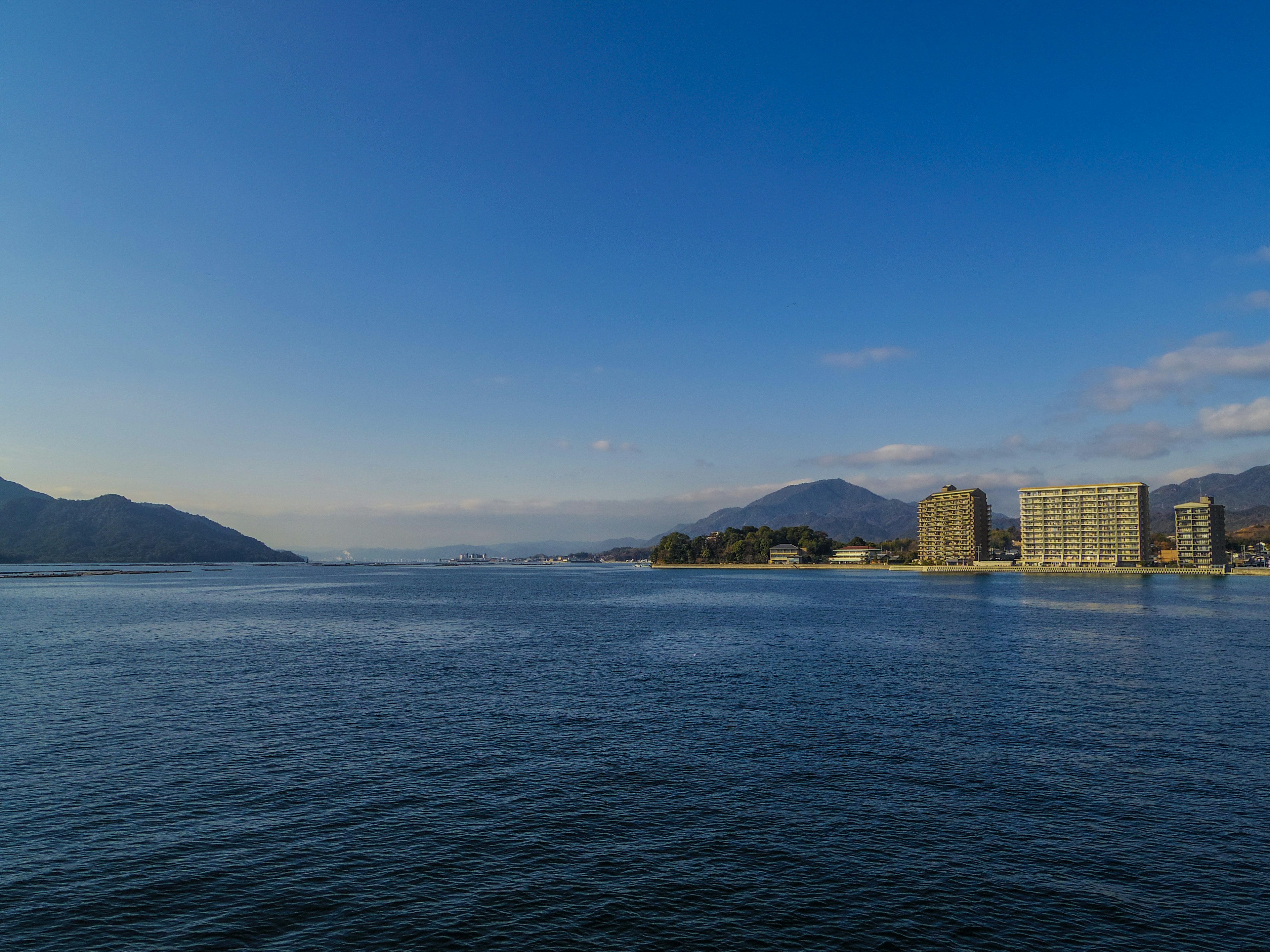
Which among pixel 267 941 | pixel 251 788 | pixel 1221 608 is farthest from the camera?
pixel 1221 608

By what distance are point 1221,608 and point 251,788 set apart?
5727 inches

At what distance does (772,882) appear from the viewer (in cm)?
2188

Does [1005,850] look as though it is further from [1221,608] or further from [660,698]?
[1221,608]

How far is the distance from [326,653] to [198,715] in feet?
86.5

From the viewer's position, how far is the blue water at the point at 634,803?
64.7 ft

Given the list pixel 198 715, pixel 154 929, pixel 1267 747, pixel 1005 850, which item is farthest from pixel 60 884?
pixel 1267 747

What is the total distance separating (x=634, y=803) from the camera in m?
28.2

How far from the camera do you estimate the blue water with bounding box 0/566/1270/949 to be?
1972 cm

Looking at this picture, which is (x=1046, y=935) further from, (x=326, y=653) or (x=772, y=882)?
(x=326, y=653)

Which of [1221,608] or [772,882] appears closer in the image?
[772,882]

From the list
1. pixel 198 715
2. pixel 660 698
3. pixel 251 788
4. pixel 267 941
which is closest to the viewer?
pixel 267 941

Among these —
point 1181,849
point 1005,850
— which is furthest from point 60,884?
point 1181,849

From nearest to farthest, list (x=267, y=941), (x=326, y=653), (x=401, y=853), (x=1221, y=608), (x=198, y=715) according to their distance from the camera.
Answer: (x=267, y=941), (x=401, y=853), (x=198, y=715), (x=326, y=653), (x=1221, y=608)

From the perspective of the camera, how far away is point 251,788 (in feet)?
97.1
